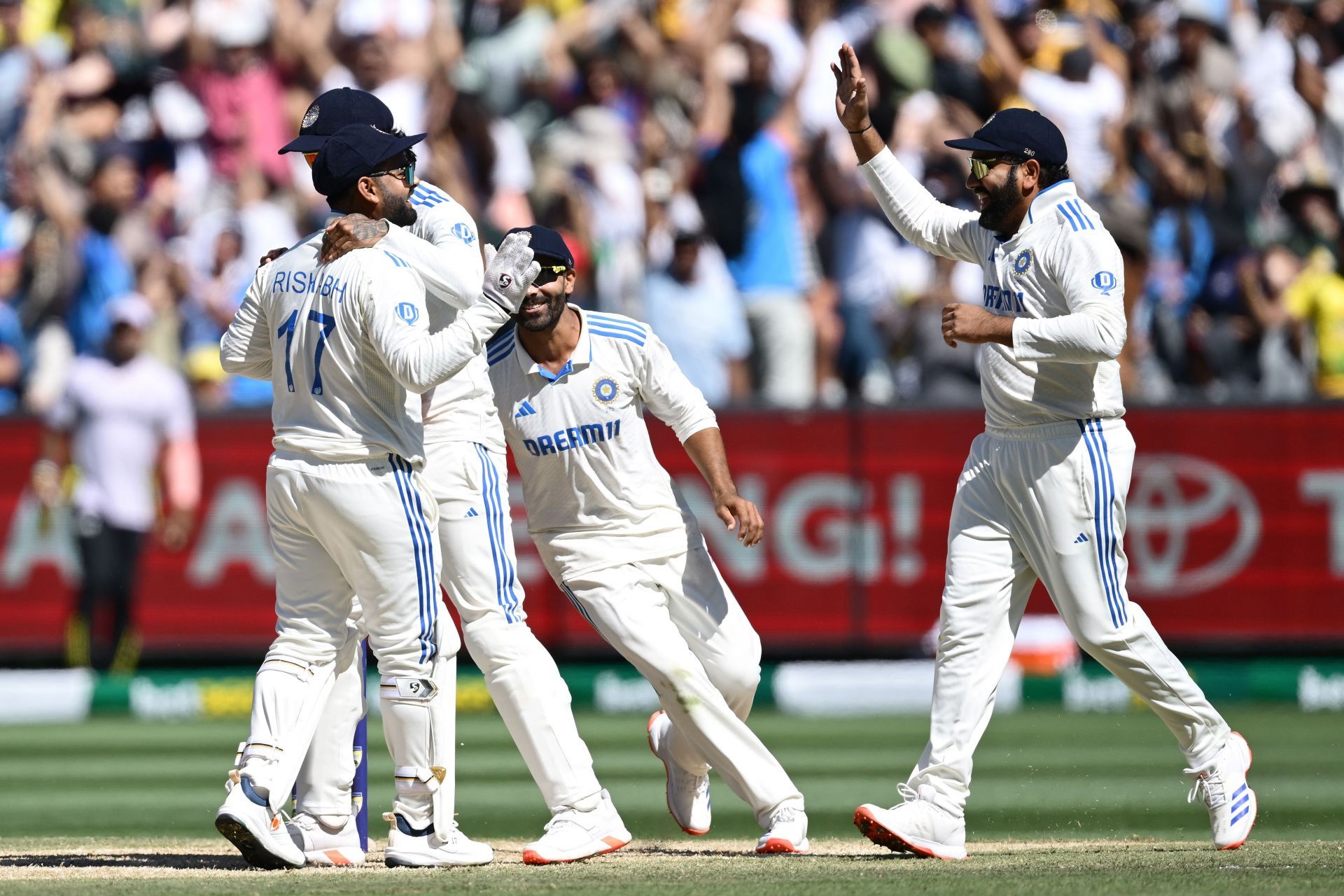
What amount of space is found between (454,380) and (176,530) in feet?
21.1

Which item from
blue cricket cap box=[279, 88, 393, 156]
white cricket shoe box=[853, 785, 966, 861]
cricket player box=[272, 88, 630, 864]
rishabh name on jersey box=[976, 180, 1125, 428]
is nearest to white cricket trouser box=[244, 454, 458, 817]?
cricket player box=[272, 88, 630, 864]

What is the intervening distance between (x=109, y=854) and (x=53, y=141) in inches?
362

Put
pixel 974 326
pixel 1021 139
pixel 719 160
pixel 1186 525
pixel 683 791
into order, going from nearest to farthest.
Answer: pixel 974 326, pixel 1021 139, pixel 683 791, pixel 1186 525, pixel 719 160

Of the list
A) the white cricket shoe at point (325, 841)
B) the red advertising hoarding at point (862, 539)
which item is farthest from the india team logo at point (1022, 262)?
the red advertising hoarding at point (862, 539)

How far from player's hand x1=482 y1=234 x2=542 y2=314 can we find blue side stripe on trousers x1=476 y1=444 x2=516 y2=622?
89 centimetres

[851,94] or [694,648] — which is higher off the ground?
[851,94]

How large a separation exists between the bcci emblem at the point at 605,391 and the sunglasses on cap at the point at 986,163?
1.42 m

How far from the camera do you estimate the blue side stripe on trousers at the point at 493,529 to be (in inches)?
263

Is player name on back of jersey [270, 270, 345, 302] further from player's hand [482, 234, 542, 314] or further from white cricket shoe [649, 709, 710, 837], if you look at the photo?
white cricket shoe [649, 709, 710, 837]

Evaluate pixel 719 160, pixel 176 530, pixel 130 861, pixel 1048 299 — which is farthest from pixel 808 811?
pixel 719 160

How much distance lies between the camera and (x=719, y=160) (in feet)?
46.4

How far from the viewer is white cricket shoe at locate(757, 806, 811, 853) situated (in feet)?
21.7

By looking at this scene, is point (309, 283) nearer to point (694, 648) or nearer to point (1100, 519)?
point (694, 648)

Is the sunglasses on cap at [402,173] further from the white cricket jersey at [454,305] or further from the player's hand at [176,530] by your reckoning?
the player's hand at [176,530]
